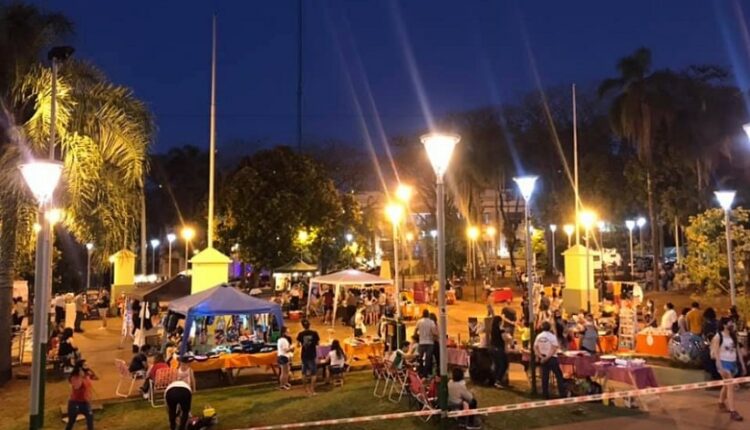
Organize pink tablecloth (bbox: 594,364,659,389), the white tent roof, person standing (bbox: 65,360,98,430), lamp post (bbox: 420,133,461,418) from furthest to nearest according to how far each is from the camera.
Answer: the white tent roof
pink tablecloth (bbox: 594,364,659,389)
person standing (bbox: 65,360,98,430)
lamp post (bbox: 420,133,461,418)

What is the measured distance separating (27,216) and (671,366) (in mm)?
14921

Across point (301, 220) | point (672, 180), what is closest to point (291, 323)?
point (301, 220)

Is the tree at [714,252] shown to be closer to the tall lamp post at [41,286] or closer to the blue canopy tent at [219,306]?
the blue canopy tent at [219,306]

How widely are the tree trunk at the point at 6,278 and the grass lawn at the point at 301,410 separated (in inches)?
138

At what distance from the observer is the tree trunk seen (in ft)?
45.2

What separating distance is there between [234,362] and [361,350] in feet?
11.6

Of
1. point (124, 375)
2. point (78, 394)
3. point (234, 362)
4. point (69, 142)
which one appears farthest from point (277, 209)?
point (78, 394)

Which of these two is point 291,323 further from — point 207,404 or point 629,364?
point 629,364

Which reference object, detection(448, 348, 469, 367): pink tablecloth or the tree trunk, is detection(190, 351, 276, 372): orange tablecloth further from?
the tree trunk

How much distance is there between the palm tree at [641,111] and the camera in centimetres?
3322

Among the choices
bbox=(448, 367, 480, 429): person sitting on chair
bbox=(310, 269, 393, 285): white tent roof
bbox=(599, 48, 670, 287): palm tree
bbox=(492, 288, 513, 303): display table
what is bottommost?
bbox=(448, 367, 480, 429): person sitting on chair

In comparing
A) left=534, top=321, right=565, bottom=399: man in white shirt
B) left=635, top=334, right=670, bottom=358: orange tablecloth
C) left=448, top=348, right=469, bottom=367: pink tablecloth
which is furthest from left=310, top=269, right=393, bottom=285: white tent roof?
left=534, top=321, right=565, bottom=399: man in white shirt

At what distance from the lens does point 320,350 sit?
14.8 metres

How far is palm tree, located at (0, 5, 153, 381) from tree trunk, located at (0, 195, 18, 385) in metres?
0.02
